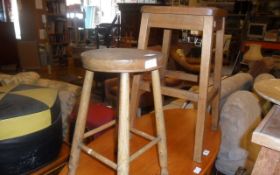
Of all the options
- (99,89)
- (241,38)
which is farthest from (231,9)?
(99,89)

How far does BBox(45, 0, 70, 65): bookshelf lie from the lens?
204 inches

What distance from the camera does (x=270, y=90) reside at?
0.66 meters

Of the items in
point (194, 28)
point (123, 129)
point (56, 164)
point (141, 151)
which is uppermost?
point (194, 28)

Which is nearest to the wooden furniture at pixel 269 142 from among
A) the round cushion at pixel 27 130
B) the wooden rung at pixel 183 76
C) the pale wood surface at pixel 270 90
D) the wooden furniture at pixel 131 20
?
the pale wood surface at pixel 270 90

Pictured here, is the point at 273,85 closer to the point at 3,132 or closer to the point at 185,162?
the point at 185,162

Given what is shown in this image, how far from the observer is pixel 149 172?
0.85 metres

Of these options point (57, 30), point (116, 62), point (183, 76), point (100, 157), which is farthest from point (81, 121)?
point (57, 30)

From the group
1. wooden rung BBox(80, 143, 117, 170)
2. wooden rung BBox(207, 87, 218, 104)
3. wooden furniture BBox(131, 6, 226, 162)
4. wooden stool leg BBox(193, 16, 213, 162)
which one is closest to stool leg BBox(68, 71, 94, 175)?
wooden rung BBox(80, 143, 117, 170)

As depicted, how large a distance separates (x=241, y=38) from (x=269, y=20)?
0.75 meters

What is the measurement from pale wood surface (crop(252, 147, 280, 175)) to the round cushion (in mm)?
781

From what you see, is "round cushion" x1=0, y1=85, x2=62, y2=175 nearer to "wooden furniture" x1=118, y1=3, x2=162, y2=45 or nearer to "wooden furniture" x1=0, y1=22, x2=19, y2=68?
"wooden furniture" x1=0, y1=22, x2=19, y2=68

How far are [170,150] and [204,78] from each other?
1.12 ft

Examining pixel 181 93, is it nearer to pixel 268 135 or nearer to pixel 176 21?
pixel 176 21

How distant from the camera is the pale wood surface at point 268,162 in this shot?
546 millimetres
